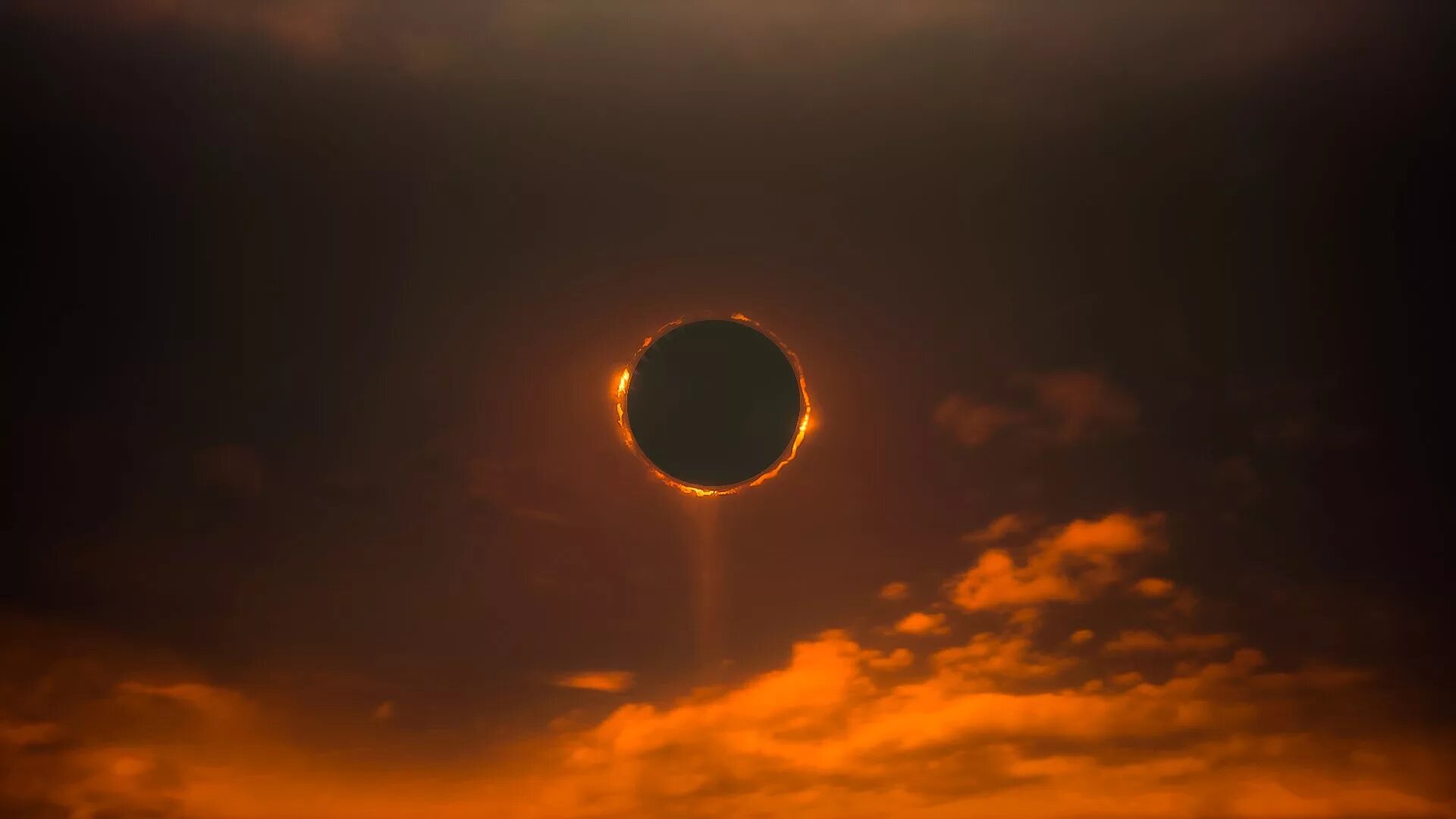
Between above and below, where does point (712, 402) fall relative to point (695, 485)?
above

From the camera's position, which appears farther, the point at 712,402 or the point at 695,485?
the point at 695,485

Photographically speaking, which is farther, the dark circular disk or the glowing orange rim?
the glowing orange rim

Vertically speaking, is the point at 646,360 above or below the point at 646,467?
above

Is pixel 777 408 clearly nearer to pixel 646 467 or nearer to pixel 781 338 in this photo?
pixel 781 338

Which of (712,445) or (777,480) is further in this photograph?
A: (777,480)

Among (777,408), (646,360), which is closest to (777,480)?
(777,408)
